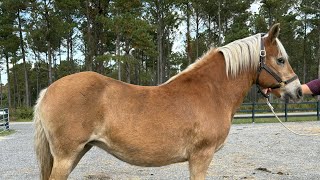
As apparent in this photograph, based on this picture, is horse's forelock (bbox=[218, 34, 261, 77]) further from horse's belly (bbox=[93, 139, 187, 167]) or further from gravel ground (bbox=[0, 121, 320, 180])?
gravel ground (bbox=[0, 121, 320, 180])

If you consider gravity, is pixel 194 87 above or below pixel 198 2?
below

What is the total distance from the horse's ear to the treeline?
20.4 m

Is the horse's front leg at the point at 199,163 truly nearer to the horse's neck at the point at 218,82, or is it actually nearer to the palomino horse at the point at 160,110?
the palomino horse at the point at 160,110

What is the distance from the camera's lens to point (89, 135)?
3.20 meters

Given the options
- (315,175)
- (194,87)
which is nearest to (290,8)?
(315,175)

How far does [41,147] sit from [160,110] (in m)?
1.35

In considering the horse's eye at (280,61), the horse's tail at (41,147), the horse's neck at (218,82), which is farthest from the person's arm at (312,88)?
the horse's tail at (41,147)

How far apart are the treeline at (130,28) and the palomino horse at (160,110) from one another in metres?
20.3

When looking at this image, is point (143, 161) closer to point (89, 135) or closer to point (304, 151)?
point (89, 135)

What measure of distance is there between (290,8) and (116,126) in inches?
1470

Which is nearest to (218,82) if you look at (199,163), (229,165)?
(199,163)

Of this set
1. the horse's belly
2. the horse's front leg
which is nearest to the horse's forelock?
the horse's front leg

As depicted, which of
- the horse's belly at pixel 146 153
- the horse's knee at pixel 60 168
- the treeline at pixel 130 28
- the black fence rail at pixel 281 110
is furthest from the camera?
the treeline at pixel 130 28

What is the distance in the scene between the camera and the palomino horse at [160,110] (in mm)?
3195
